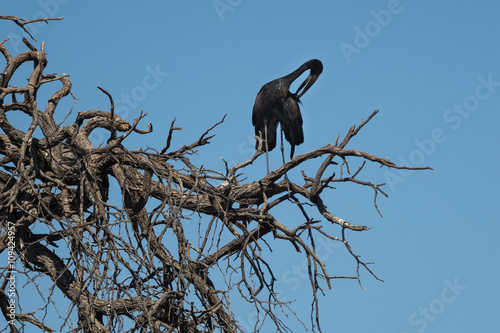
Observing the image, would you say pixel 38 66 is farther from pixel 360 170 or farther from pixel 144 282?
pixel 360 170

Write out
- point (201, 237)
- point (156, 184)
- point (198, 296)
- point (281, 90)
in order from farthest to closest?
point (281, 90) → point (156, 184) → point (198, 296) → point (201, 237)

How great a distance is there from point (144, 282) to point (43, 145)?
1.15 m

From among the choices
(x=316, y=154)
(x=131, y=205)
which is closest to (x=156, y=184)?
(x=131, y=205)

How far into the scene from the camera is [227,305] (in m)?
4.15

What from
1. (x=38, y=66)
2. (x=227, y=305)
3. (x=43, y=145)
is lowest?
(x=227, y=305)

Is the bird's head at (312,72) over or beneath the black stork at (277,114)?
over

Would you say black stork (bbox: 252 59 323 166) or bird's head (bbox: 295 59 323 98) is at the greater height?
bird's head (bbox: 295 59 323 98)

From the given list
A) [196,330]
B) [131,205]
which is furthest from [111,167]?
[196,330]

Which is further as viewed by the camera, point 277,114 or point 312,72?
point 312,72

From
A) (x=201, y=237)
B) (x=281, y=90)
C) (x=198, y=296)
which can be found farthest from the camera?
(x=281, y=90)

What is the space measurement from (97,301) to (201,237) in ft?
2.90

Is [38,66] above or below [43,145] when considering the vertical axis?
above

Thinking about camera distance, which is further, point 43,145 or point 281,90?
point 281,90

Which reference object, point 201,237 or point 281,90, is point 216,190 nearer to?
point 201,237
